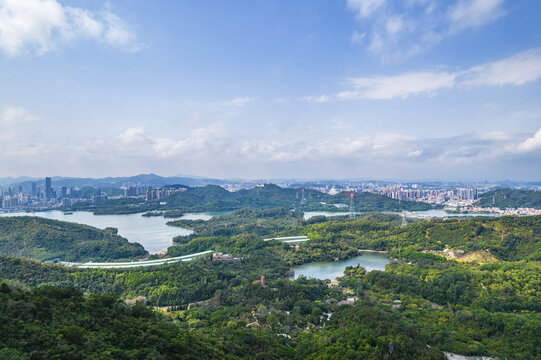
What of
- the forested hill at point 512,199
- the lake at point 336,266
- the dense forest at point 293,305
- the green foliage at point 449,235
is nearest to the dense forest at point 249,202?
the forested hill at point 512,199

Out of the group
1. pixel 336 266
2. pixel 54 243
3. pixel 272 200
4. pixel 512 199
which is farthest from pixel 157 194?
pixel 512 199

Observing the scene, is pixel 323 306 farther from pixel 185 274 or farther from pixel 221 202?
pixel 221 202

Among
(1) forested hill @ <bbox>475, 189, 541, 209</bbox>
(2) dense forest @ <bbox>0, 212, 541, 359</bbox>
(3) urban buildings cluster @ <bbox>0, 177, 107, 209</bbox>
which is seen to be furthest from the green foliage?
(3) urban buildings cluster @ <bbox>0, 177, 107, 209</bbox>

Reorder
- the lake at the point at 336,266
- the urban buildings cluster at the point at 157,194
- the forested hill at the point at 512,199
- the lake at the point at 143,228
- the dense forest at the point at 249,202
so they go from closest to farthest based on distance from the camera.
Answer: the lake at the point at 336,266 < the lake at the point at 143,228 < the forested hill at the point at 512,199 < the dense forest at the point at 249,202 < the urban buildings cluster at the point at 157,194

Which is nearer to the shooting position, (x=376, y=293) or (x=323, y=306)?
(x=323, y=306)

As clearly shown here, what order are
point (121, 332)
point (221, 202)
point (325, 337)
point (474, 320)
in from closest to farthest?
point (121, 332) < point (325, 337) < point (474, 320) < point (221, 202)

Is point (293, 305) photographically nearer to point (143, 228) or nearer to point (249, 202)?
point (143, 228)

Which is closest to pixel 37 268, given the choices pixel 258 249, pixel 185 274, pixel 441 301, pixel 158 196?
pixel 185 274

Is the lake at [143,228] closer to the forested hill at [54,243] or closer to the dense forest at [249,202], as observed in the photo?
the forested hill at [54,243]
